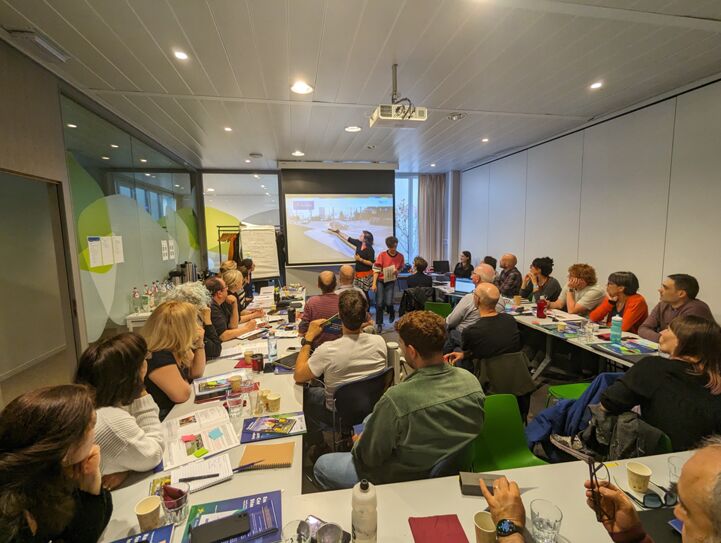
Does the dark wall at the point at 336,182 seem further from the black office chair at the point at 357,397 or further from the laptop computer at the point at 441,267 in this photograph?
the black office chair at the point at 357,397

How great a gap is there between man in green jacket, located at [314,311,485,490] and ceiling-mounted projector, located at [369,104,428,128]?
2.29 m

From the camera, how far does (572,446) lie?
185 centimetres

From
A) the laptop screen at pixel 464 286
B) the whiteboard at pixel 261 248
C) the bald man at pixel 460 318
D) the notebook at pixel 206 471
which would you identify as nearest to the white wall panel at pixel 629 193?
the laptop screen at pixel 464 286

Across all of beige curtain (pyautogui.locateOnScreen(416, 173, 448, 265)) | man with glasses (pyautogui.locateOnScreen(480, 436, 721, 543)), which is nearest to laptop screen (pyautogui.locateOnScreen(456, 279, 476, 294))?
beige curtain (pyautogui.locateOnScreen(416, 173, 448, 265))

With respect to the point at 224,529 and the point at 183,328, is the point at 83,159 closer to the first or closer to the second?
the point at 183,328

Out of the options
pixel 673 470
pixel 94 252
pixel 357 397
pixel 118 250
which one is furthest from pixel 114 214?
pixel 673 470

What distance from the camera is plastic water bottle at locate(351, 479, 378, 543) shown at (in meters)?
1.03

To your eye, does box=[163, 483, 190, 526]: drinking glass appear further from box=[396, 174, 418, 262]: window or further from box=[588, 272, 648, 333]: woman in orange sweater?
box=[396, 174, 418, 262]: window

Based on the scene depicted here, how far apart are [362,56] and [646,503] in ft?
10.5

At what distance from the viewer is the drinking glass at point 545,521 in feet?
3.58

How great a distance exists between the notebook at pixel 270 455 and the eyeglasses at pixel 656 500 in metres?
1.40

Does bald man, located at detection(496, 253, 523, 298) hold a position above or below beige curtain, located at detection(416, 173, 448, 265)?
below

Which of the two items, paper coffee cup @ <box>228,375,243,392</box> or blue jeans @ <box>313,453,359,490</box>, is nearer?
blue jeans @ <box>313,453,359,490</box>

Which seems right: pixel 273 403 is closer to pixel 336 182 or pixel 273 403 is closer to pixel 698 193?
pixel 698 193
